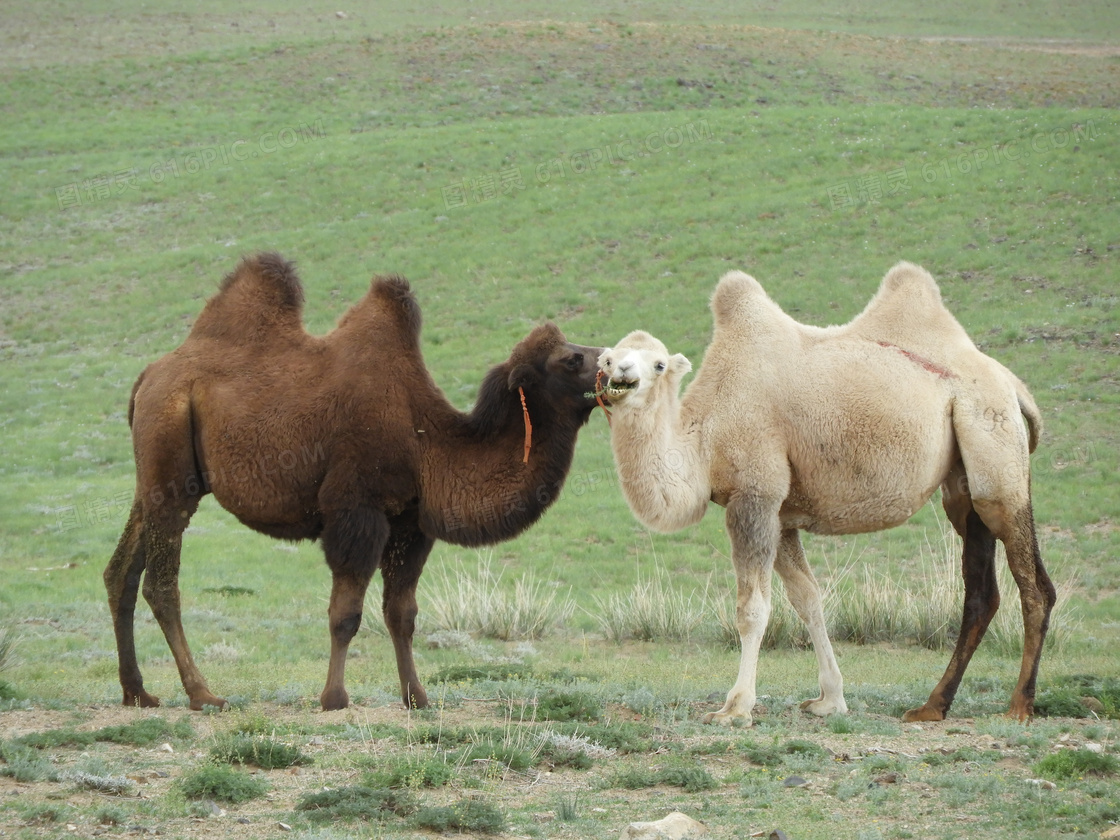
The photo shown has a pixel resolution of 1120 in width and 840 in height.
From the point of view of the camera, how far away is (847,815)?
605cm

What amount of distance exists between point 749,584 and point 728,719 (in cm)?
89

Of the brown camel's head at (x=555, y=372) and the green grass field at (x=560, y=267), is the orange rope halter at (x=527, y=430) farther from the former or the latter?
the green grass field at (x=560, y=267)

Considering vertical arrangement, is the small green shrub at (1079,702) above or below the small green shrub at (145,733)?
below

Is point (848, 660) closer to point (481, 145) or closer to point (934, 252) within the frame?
point (934, 252)

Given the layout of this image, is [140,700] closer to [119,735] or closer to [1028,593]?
[119,735]

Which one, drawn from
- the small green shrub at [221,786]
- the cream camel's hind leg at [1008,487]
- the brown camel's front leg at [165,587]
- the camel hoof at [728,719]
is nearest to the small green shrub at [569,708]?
the camel hoof at [728,719]

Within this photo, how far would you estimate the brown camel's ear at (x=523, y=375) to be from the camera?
340 inches

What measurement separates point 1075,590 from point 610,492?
838 cm

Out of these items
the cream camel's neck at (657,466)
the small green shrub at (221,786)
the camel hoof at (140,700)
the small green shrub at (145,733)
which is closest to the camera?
the small green shrub at (221,786)

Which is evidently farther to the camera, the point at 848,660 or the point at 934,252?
the point at 934,252

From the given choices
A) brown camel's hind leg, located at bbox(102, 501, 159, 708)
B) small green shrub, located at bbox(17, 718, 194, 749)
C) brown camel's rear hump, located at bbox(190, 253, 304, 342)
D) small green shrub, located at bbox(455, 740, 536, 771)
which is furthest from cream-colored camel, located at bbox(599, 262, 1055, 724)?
brown camel's hind leg, located at bbox(102, 501, 159, 708)

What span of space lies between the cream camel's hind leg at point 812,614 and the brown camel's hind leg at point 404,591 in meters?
2.62

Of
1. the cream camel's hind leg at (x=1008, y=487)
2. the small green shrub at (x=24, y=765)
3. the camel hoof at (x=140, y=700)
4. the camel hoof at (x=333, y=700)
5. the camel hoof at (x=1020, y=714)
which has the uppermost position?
the cream camel's hind leg at (x=1008, y=487)

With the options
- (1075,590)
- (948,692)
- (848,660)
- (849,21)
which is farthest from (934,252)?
(849,21)
